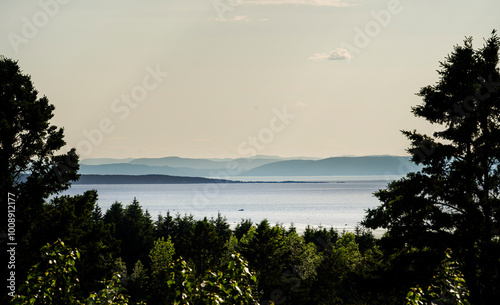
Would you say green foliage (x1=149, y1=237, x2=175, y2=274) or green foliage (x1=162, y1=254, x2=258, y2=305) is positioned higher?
green foliage (x1=162, y1=254, x2=258, y2=305)

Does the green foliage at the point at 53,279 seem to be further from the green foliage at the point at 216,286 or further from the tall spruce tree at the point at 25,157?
the tall spruce tree at the point at 25,157

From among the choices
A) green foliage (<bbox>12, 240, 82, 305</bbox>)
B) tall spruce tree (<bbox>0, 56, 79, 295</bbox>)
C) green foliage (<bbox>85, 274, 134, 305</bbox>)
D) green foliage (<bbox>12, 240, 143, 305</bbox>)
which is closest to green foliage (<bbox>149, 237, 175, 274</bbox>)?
tall spruce tree (<bbox>0, 56, 79, 295</bbox>)

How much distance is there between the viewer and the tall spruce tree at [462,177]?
20.5m

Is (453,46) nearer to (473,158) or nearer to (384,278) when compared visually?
(473,158)

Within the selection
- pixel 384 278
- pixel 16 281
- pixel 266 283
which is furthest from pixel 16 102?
pixel 266 283

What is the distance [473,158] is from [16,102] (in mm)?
20913

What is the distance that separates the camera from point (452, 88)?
885 inches

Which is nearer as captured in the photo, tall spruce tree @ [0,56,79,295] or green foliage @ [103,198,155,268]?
tall spruce tree @ [0,56,79,295]

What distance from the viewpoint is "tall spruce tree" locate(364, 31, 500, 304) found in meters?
20.5

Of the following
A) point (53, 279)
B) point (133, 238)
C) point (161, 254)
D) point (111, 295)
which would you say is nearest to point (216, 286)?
point (111, 295)

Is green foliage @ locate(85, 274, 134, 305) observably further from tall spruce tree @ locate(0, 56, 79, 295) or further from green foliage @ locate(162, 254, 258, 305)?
tall spruce tree @ locate(0, 56, 79, 295)

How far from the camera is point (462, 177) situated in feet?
70.8

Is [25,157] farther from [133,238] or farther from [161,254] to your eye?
[133,238]

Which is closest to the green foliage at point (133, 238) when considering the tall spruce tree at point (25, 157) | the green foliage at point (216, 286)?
the tall spruce tree at point (25, 157)
